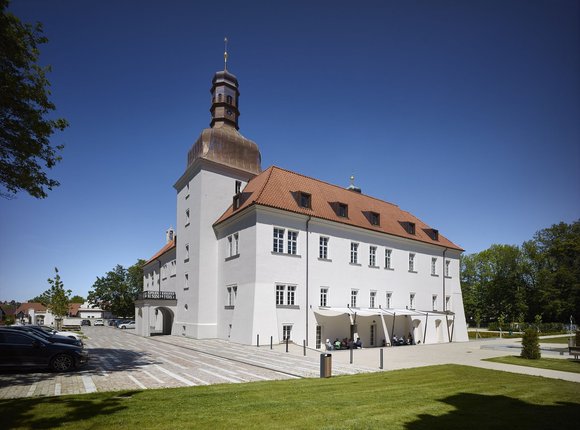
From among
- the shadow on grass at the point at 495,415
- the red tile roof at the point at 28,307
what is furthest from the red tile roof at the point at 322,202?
the red tile roof at the point at 28,307

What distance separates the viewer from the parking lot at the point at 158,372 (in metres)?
10.8

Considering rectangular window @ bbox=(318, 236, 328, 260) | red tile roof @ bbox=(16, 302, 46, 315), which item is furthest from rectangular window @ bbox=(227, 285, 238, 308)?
red tile roof @ bbox=(16, 302, 46, 315)

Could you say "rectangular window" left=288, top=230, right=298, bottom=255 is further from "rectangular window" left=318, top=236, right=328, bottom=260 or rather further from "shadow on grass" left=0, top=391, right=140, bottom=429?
"shadow on grass" left=0, top=391, right=140, bottom=429

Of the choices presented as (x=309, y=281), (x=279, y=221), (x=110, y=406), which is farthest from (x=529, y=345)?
(x=110, y=406)

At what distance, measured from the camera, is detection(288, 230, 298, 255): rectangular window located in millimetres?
27766

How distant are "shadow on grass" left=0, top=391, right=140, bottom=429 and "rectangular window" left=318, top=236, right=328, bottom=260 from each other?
2084cm

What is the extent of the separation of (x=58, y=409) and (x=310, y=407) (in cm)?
524

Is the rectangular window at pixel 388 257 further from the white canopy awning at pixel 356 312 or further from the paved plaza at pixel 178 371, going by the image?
the paved plaza at pixel 178 371

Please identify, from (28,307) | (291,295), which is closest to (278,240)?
(291,295)

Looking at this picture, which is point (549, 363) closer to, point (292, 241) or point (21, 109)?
point (292, 241)

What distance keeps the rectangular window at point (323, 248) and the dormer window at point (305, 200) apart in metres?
2.69

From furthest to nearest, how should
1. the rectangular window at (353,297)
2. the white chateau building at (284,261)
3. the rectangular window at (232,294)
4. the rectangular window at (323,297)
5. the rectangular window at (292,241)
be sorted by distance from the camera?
the rectangular window at (353,297) < the rectangular window at (323,297) < the rectangular window at (232,294) < the rectangular window at (292,241) < the white chateau building at (284,261)

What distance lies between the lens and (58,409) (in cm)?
790

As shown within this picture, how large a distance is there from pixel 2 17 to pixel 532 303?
7446cm
